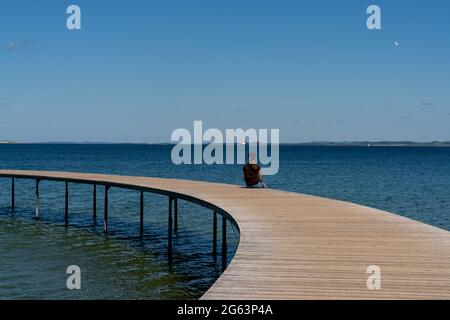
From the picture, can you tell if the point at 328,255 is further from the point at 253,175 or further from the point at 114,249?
the point at 253,175

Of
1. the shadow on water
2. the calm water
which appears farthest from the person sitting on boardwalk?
the shadow on water

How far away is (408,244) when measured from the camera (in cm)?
954

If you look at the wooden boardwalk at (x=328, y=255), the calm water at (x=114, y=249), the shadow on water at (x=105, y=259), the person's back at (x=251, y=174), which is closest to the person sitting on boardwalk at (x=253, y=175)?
the person's back at (x=251, y=174)

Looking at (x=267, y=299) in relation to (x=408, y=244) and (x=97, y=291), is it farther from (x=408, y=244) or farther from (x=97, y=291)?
(x=97, y=291)

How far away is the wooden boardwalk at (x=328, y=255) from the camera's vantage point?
6711mm

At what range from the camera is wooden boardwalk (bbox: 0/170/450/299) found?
6711mm

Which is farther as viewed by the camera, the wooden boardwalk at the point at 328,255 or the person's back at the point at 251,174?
the person's back at the point at 251,174

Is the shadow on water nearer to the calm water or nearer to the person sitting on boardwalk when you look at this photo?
the calm water

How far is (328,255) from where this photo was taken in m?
8.64

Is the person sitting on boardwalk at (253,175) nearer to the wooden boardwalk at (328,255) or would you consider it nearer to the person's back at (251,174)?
the person's back at (251,174)

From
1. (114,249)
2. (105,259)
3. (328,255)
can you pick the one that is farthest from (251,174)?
(328,255)
